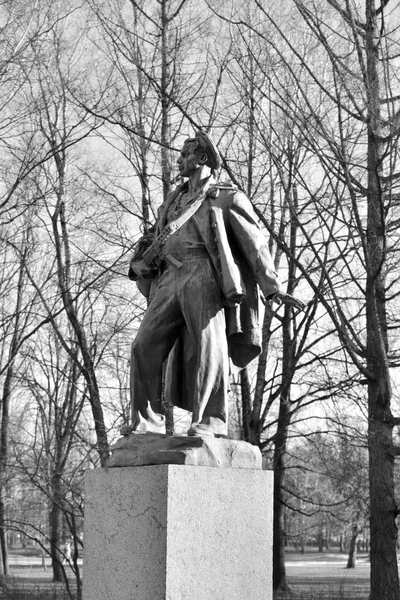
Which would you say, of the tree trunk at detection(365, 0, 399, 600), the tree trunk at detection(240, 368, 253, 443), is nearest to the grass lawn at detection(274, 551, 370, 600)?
the tree trunk at detection(365, 0, 399, 600)

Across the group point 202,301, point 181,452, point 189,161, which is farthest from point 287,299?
point 189,161

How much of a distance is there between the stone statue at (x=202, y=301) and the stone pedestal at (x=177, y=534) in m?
0.42

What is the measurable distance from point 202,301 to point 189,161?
1080 millimetres

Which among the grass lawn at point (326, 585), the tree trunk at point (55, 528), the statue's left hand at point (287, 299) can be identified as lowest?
the grass lawn at point (326, 585)

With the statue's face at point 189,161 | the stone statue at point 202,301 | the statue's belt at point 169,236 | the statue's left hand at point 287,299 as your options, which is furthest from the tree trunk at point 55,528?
the statue's left hand at point 287,299

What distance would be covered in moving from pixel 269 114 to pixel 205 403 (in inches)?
305

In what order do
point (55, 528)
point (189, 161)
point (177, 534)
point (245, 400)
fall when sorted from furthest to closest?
point (55, 528), point (245, 400), point (189, 161), point (177, 534)

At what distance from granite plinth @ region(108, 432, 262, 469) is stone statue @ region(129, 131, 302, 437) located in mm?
150

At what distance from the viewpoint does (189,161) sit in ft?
19.0

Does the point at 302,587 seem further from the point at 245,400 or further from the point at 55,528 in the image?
the point at 245,400

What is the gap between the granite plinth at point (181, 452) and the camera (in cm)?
480

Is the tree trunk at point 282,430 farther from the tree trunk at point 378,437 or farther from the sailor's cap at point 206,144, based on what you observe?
the sailor's cap at point 206,144

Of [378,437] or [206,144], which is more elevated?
[206,144]

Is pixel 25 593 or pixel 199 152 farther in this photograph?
pixel 25 593
